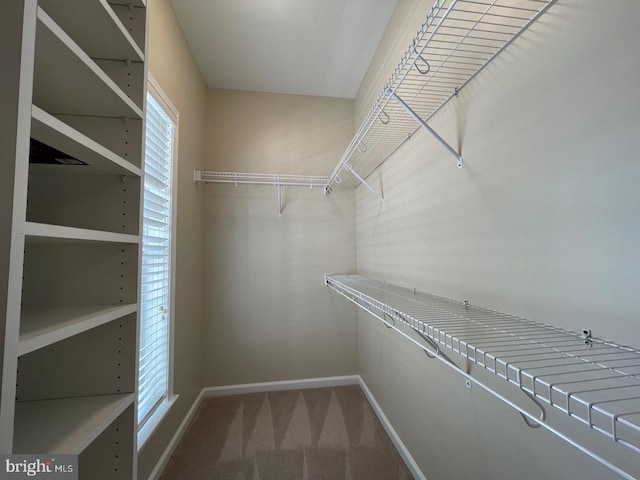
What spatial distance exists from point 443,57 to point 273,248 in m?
1.80

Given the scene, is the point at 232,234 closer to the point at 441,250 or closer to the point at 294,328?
the point at 294,328

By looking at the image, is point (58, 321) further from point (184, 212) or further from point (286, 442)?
point (286, 442)

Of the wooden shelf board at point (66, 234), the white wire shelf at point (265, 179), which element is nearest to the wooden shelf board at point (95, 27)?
the wooden shelf board at point (66, 234)

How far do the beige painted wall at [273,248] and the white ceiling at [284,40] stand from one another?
199 mm

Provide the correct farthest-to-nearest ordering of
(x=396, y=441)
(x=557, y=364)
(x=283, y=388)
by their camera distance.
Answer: (x=283, y=388) → (x=396, y=441) → (x=557, y=364)

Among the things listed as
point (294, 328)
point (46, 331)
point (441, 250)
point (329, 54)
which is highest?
A: point (329, 54)

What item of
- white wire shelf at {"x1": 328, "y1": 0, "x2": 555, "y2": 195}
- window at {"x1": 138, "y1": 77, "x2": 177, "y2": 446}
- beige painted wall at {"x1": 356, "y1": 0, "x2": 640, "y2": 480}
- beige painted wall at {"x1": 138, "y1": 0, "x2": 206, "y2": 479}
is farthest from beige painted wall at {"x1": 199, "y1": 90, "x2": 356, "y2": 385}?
beige painted wall at {"x1": 356, "y1": 0, "x2": 640, "y2": 480}

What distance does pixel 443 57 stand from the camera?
104cm

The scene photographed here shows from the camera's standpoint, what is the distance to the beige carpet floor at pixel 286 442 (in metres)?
1.47

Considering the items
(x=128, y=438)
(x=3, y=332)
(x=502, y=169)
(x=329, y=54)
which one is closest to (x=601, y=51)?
(x=502, y=169)

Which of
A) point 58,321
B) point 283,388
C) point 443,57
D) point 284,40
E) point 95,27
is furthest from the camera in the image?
point 283,388

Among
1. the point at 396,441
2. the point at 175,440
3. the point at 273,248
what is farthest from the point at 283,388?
the point at 273,248

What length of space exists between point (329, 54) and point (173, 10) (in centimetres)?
105

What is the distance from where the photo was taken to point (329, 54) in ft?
6.42
